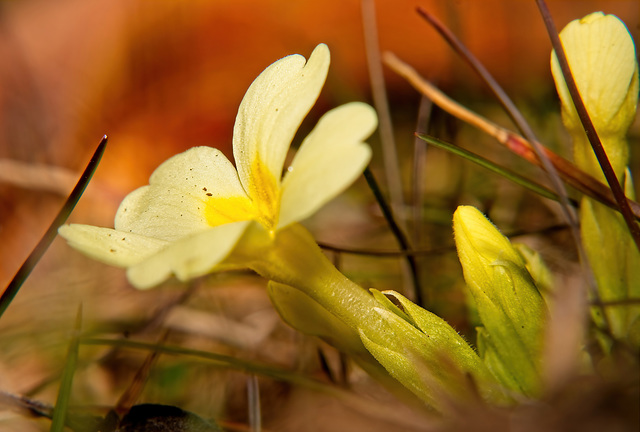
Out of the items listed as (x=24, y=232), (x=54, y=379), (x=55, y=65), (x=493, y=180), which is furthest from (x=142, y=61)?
(x=54, y=379)

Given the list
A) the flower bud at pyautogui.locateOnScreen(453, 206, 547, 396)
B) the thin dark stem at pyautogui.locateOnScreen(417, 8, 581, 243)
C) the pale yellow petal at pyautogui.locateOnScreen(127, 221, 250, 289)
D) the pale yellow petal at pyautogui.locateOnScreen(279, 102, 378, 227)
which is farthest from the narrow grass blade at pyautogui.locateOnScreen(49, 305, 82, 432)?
the thin dark stem at pyautogui.locateOnScreen(417, 8, 581, 243)

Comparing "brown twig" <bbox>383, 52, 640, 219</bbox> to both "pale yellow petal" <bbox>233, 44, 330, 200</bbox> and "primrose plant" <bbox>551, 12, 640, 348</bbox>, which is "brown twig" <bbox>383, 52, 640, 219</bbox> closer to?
"primrose plant" <bbox>551, 12, 640, 348</bbox>

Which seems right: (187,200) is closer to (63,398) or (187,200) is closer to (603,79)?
(63,398)

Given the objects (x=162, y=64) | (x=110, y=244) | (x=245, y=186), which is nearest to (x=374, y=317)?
(x=245, y=186)

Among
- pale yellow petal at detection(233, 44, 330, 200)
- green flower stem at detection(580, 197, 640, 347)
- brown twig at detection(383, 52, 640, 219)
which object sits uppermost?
pale yellow petal at detection(233, 44, 330, 200)

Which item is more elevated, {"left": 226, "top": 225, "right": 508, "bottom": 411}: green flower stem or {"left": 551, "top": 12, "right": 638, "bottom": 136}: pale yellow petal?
{"left": 551, "top": 12, "right": 638, "bottom": 136}: pale yellow petal

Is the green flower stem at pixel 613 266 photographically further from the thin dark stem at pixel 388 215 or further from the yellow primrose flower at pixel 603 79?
the thin dark stem at pixel 388 215
